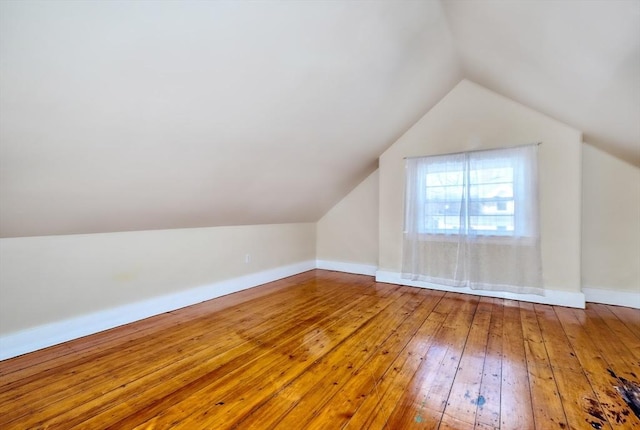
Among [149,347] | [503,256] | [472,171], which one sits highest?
[472,171]

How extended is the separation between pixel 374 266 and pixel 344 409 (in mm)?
3236

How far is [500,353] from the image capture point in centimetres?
209

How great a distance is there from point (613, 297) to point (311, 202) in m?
3.73

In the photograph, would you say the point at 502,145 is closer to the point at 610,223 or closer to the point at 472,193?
the point at 472,193

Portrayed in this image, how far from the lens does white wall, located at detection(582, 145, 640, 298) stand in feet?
9.94

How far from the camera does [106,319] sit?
2566 mm

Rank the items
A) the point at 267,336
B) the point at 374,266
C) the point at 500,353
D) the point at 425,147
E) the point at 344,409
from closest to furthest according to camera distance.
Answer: the point at 344,409 → the point at 500,353 → the point at 267,336 → the point at 425,147 → the point at 374,266

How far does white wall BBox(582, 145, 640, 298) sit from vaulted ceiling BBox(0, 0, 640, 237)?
0.22 metres

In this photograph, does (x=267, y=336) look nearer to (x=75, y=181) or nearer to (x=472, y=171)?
(x=75, y=181)

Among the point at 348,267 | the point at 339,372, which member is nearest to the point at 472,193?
the point at 348,267

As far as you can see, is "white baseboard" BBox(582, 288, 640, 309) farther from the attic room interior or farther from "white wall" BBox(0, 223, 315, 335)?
"white wall" BBox(0, 223, 315, 335)

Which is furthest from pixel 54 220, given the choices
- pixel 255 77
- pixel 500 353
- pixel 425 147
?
pixel 425 147

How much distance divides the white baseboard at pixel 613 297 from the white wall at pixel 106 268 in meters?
4.10

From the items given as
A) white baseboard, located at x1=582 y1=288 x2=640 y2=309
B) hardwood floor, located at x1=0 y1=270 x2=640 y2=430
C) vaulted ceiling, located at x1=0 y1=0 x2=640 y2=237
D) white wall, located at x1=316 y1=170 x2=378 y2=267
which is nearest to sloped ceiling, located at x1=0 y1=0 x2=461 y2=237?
vaulted ceiling, located at x1=0 y1=0 x2=640 y2=237
